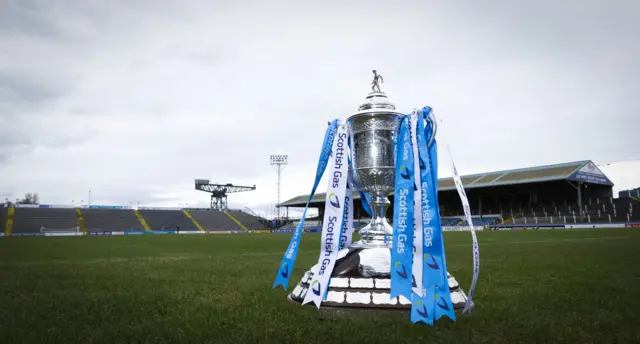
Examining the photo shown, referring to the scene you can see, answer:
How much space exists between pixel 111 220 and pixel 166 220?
7.42 meters

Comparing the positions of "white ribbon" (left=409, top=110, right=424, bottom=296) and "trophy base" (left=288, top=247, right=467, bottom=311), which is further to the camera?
"trophy base" (left=288, top=247, right=467, bottom=311)

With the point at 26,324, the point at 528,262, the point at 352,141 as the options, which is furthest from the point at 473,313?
the point at 528,262

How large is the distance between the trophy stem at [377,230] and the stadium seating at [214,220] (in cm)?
5654

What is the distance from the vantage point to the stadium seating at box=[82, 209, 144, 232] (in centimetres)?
5307

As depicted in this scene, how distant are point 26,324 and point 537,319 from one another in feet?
16.9

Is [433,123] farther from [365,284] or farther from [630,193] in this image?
[630,193]

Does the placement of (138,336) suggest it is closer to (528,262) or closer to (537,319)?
(537,319)

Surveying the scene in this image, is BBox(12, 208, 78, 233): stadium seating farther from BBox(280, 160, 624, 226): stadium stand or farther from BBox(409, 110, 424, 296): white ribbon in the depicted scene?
BBox(409, 110, 424, 296): white ribbon

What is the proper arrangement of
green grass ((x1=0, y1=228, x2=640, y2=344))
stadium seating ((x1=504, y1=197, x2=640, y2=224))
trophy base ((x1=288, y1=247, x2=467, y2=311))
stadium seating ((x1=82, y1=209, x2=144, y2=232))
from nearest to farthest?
green grass ((x1=0, y1=228, x2=640, y2=344)) < trophy base ((x1=288, y1=247, x2=467, y2=311)) < stadium seating ((x1=504, y1=197, x2=640, y2=224)) < stadium seating ((x1=82, y1=209, x2=144, y2=232))

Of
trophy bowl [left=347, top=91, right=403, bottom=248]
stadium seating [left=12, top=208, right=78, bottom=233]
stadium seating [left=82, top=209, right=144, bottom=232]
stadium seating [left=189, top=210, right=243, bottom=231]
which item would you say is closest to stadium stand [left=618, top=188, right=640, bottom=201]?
stadium seating [left=189, top=210, right=243, bottom=231]

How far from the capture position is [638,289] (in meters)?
6.36

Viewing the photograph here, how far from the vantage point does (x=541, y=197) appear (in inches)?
2053

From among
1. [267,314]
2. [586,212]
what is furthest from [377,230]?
[586,212]

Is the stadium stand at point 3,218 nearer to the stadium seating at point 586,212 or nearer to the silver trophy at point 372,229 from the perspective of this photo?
the silver trophy at point 372,229
